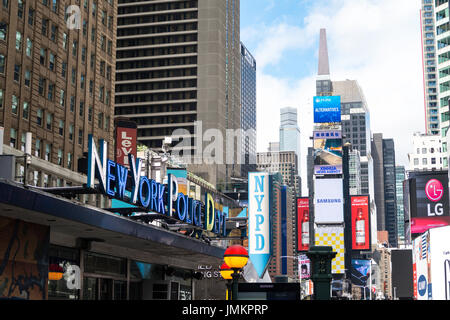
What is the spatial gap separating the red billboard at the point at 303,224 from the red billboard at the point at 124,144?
10302 centimetres

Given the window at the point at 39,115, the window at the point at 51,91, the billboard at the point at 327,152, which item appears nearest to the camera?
the window at the point at 39,115

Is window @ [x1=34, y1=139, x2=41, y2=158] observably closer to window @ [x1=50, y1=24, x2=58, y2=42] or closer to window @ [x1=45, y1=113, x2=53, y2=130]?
window @ [x1=45, y1=113, x2=53, y2=130]

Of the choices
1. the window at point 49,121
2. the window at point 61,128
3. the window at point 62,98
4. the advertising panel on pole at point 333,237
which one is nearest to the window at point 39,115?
the window at point 49,121

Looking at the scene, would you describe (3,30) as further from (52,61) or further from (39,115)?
(39,115)

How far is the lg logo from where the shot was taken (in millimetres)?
81938

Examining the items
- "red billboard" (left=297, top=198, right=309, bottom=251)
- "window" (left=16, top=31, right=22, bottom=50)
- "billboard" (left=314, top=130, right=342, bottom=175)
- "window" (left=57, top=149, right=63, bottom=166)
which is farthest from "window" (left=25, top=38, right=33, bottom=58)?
"billboard" (left=314, top=130, right=342, bottom=175)

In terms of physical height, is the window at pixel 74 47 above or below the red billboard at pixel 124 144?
above

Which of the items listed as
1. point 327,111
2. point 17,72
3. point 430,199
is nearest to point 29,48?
point 17,72

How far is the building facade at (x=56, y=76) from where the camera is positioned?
62.7 metres

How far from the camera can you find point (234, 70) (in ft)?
581

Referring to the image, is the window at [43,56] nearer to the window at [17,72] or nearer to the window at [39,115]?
the window at [17,72]
